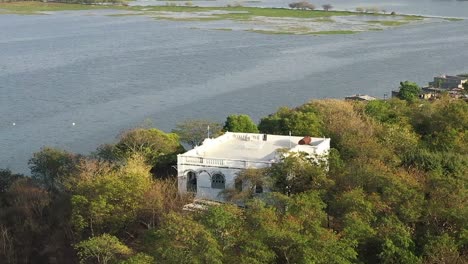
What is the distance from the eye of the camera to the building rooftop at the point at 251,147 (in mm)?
13135

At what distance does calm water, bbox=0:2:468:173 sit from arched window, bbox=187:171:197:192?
25.8 ft

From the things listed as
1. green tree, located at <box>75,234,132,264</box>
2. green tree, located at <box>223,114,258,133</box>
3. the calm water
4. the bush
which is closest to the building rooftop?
green tree, located at <box>223,114,258,133</box>

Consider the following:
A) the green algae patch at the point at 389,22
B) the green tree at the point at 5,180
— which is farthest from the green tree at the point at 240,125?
the green algae patch at the point at 389,22

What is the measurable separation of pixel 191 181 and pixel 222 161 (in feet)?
2.48

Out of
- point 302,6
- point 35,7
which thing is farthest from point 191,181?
point 35,7

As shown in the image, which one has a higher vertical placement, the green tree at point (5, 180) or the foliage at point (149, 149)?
the foliage at point (149, 149)

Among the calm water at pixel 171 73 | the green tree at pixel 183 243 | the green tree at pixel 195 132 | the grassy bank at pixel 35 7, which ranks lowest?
the grassy bank at pixel 35 7

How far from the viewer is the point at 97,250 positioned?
1004 cm

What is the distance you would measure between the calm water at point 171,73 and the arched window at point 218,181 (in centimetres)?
834

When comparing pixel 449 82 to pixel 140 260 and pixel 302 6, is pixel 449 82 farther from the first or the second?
pixel 302 6

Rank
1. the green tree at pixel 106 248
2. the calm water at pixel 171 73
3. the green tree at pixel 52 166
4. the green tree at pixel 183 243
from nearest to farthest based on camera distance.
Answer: the green tree at pixel 183 243
the green tree at pixel 106 248
the green tree at pixel 52 166
the calm water at pixel 171 73

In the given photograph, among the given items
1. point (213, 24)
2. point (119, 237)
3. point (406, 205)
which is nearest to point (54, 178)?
point (119, 237)

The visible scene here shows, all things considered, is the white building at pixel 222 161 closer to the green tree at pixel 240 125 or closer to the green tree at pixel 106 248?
the green tree at pixel 240 125

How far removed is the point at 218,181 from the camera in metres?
12.6
